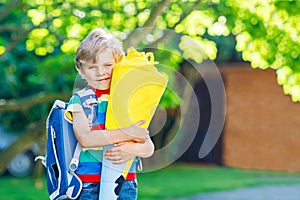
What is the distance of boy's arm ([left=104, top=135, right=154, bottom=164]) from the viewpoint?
3.37 meters

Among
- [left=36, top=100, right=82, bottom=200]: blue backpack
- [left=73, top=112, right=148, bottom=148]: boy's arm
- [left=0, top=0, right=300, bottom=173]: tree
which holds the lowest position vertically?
[left=0, top=0, right=300, bottom=173]: tree

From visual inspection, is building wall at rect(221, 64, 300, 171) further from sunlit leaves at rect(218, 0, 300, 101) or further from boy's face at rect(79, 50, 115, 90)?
boy's face at rect(79, 50, 115, 90)

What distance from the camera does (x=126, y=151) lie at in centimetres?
340

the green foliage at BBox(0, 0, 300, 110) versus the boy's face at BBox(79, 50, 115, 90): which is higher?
the boy's face at BBox(79, 50, 115, 90)

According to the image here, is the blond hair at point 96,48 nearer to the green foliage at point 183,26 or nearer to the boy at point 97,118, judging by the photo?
the boy at point 97,118

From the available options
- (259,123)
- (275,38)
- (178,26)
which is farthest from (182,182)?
(275,38)

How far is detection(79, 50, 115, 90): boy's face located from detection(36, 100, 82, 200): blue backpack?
0.22 meters

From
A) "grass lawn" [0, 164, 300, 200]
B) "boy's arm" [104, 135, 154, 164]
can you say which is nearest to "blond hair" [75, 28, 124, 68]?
"boy's arm" [104, 135, 154, 164]

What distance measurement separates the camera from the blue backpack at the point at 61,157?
133 inches

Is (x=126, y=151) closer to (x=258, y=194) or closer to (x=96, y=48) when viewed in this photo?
(x=96, y=48)

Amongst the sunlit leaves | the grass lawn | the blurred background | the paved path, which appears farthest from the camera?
the grass lawn

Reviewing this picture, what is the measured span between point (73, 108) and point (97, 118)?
133mm

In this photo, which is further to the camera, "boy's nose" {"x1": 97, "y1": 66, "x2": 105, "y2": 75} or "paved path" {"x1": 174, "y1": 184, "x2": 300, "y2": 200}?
"paved path" {"x1": 174, "y1": 184, "x2": 300, "y2": 200}

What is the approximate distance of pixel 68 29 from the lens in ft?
27.1
